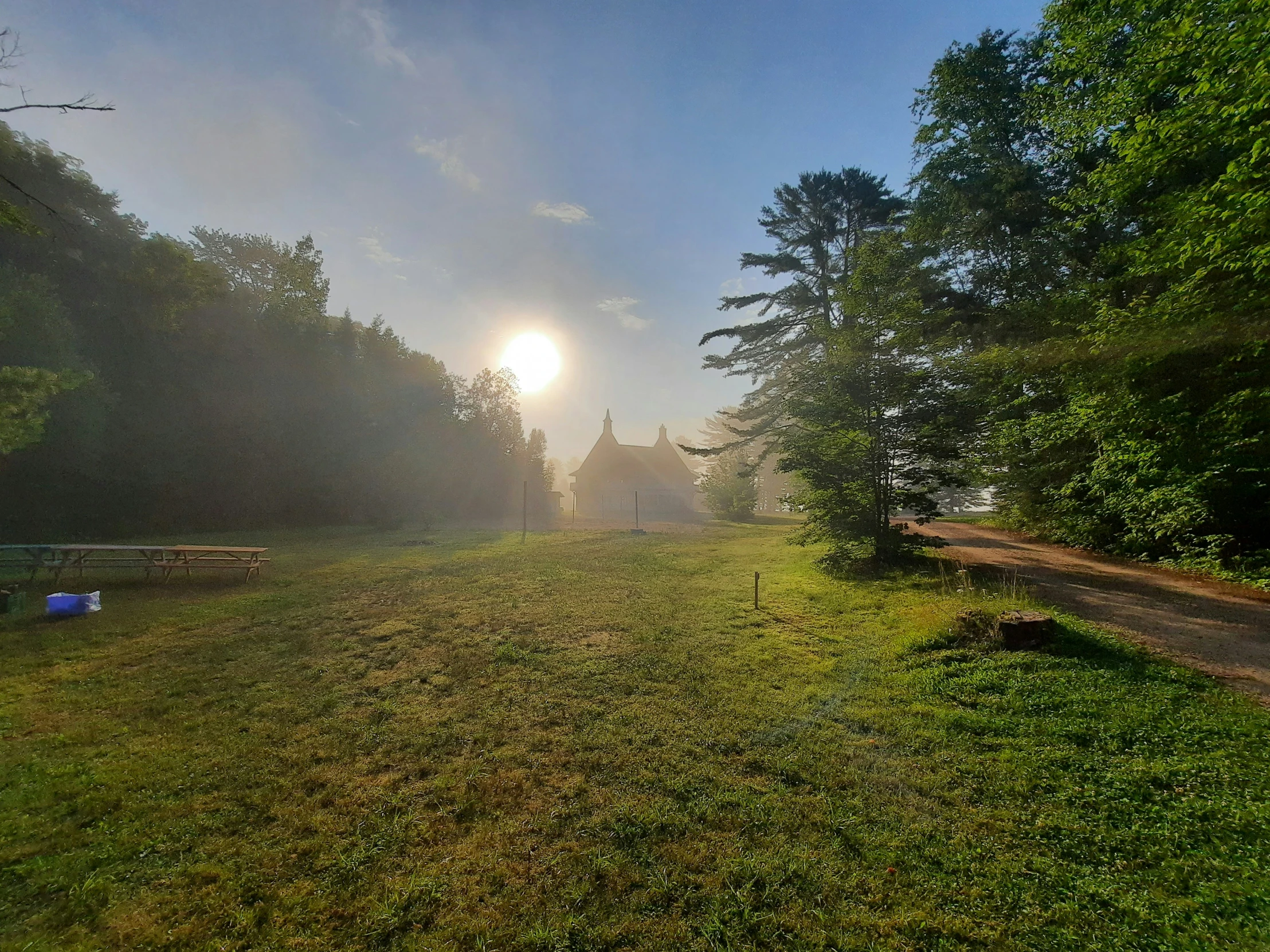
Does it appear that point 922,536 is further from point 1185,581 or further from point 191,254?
point 191,254

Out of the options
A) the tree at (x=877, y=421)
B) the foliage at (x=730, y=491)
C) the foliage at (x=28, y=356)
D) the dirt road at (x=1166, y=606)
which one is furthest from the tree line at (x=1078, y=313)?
the foliage at (x=28, y=356)

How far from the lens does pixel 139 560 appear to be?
9797mm

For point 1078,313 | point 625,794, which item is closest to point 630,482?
point 1078,313

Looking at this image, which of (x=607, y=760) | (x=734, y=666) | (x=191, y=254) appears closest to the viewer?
(x=607, y=760)

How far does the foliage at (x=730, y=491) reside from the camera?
99.7 feet

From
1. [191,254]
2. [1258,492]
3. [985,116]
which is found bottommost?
[1258,492]

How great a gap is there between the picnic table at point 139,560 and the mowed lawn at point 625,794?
2774mm

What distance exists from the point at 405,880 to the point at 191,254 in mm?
25558

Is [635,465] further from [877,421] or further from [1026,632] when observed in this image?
[1026,632]

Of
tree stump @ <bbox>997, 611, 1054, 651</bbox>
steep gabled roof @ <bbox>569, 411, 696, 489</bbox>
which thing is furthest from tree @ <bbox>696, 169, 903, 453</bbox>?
steep gabled roof @ <bbox>569, 411, 696, 489</bbox>

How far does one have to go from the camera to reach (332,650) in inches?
248

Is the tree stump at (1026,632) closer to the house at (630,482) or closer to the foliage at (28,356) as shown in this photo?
the foliage at (28,356)

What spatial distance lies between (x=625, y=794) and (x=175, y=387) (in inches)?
963

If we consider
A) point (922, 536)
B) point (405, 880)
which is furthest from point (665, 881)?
point (922, 536)
